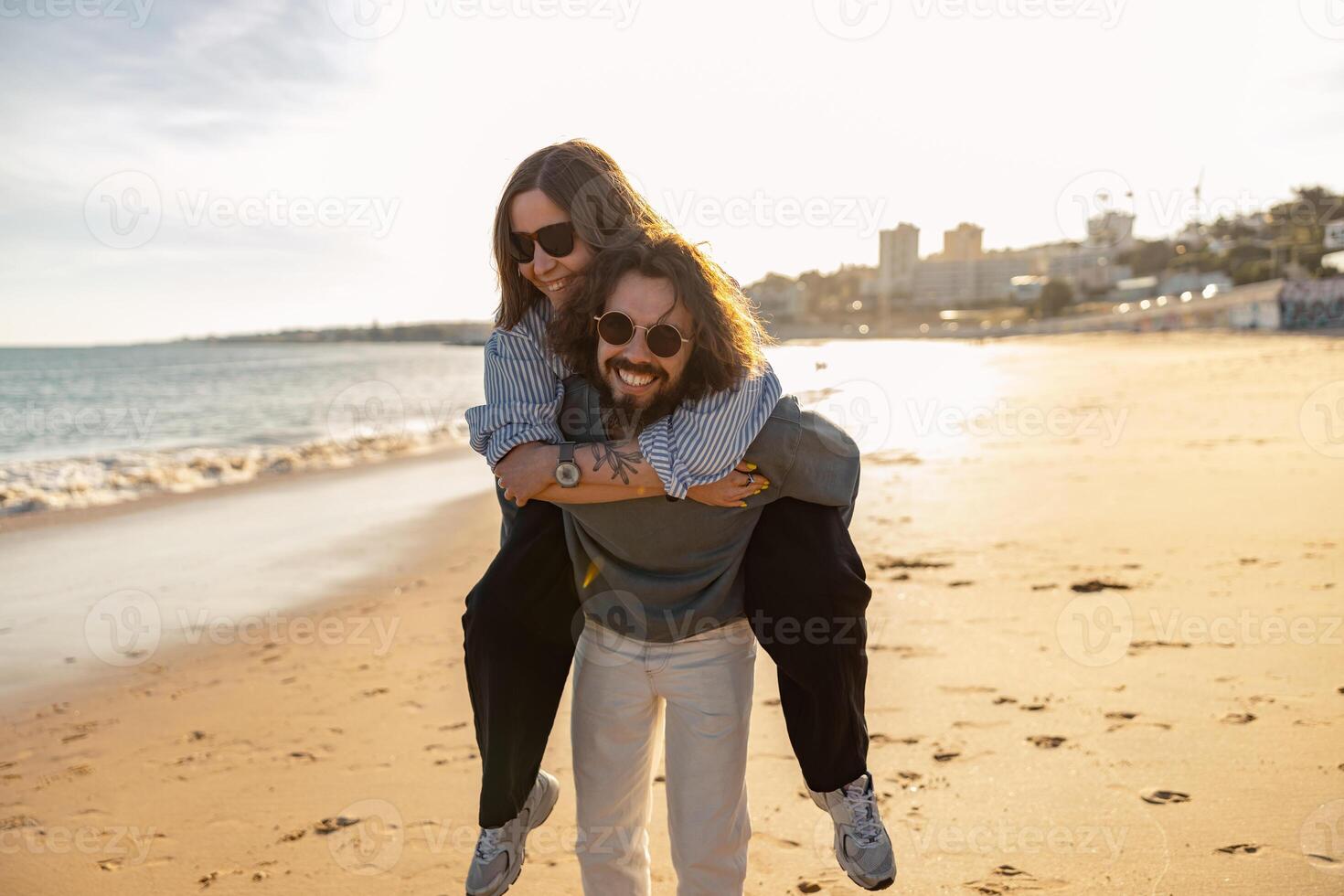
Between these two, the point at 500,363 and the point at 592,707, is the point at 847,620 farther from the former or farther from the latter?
the point at 500,363

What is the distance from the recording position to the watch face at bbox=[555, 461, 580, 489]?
1.88m

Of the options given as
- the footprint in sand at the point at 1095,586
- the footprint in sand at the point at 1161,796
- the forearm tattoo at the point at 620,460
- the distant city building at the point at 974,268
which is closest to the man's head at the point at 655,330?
the forearm tattoo at the point at 620,460

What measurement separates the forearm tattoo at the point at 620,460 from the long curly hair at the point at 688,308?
6.8 inches

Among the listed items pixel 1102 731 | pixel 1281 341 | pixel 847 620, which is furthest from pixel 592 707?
pixel 1281 341

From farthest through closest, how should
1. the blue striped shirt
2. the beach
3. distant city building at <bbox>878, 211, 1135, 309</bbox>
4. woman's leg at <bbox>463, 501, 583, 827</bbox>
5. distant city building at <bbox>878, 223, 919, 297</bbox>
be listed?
distant city building at <bbox>878, 223, 919, 297</bbox>
distant city building at <bbox>878, 211, 1135, 309</bbox>
the beach
woman's leg at <bbox>463, 501, 583, 827</bbox>
the blue striped shirt

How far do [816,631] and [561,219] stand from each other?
1095 mm

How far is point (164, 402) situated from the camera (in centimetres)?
3003

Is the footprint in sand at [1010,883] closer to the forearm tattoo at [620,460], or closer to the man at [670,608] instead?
the man at [670,608]

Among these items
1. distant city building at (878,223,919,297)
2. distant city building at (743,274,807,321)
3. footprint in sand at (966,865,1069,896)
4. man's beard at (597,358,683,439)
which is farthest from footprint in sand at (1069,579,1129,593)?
distant city building at (878,223,919,297)

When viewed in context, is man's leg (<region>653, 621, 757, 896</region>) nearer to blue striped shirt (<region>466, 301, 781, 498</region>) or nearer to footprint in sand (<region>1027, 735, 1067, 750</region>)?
blue striped shirt (<region>466, 301, 781, 498</region>)

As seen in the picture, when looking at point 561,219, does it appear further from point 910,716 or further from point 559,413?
point 910,716

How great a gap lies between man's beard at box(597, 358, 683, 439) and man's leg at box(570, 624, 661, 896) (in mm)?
494

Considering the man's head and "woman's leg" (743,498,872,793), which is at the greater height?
the man's head

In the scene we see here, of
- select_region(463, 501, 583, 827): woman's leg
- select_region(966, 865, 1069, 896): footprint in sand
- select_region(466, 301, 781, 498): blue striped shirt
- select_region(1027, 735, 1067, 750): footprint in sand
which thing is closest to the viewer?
select_region(466, 301, 781, 498): blue striped shirt
